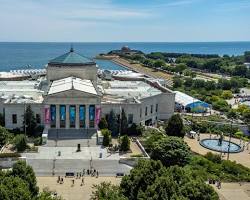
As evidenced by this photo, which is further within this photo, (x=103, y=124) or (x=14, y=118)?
(x=14, y=118)

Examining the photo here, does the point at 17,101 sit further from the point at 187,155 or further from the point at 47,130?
the point at 187,155

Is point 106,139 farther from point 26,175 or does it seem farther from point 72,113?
point 26,175

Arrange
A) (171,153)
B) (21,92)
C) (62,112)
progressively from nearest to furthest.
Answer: (171,153), (62,112), (21,92)

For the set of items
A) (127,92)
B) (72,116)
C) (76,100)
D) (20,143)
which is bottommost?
(20,143)

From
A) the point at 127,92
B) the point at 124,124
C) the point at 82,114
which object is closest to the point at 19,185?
the point at 82,114

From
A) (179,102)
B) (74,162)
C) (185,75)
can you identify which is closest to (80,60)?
(179,102)

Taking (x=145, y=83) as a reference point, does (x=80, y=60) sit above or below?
above

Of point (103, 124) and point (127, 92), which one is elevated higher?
point (127, 92)
